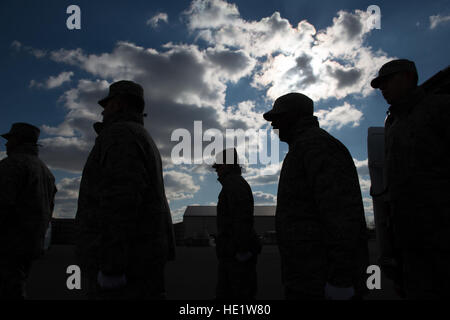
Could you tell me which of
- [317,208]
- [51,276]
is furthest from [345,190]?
[51,276]

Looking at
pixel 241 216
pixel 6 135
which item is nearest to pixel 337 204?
pixel 241 216

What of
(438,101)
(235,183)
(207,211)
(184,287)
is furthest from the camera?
(207,211)

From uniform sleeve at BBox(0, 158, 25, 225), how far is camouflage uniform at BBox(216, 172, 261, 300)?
8.90 feet

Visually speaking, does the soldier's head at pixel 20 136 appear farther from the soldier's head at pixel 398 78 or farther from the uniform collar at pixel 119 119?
the soldier's head at pixel 398 78

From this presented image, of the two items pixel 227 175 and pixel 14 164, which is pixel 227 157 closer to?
pixel 227 175

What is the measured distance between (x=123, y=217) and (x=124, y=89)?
1.19m

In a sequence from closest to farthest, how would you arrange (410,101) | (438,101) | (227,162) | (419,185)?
(419,185)
(438,101)
(410,101)
(227,162)

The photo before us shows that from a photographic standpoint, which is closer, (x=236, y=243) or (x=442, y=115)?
(x=442, y=115)

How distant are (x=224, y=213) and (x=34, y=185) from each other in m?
2.62

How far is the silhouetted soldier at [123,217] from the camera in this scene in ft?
6.68

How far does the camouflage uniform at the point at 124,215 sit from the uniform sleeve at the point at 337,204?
3.96 ft

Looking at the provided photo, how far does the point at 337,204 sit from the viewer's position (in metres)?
2.03

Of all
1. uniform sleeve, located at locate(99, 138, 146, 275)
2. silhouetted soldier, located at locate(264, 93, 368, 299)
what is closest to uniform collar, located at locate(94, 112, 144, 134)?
uniform sleeve, located at locate(99, 138, 146, 275)

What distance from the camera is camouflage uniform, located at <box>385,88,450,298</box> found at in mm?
2232
